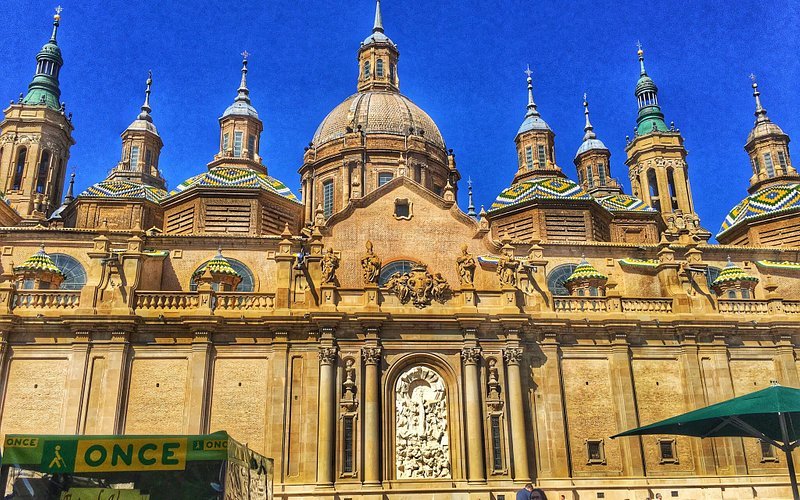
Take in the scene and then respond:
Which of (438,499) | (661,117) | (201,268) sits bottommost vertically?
(438,499)

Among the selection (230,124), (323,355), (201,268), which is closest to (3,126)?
(230,124)

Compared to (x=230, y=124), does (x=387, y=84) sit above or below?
above

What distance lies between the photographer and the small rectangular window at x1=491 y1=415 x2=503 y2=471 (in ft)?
101

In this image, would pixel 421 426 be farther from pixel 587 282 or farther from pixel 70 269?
pixel 70 269

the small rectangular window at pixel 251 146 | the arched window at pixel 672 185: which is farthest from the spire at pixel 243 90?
the arched window at pixel 672 185

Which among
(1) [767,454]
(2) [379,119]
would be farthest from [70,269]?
(1) [767,454]

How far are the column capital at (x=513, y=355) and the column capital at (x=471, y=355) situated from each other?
4.22 feet

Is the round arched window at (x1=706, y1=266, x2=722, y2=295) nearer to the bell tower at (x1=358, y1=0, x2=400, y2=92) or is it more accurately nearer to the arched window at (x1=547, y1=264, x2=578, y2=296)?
the arched window at (x1=547, y1=264, x2=578, y2=296)

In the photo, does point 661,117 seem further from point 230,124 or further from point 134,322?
point 134,322

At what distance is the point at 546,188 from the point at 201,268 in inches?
872

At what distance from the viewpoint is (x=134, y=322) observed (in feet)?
102

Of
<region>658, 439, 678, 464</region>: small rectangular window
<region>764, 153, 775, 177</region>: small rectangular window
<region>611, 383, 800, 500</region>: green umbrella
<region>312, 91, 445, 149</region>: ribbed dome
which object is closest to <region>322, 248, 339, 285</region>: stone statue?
<region>611, 383, 800, 500</region>: green umbrella

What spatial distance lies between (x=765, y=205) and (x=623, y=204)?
9336mm

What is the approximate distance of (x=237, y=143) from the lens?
5303cm
